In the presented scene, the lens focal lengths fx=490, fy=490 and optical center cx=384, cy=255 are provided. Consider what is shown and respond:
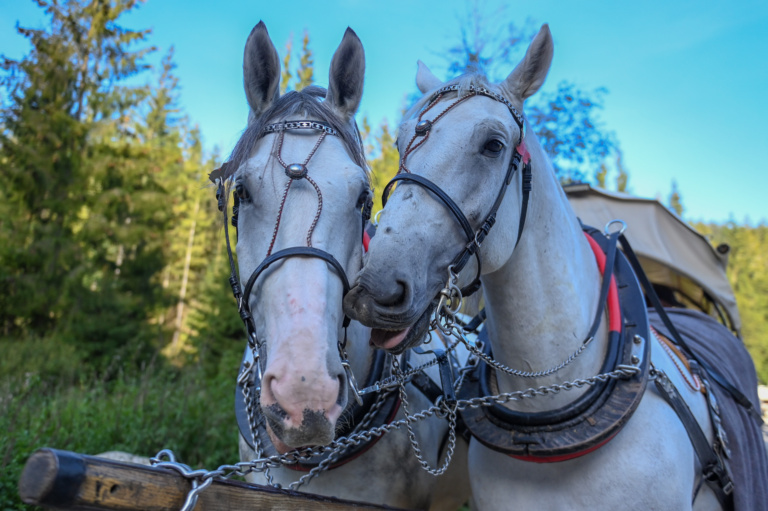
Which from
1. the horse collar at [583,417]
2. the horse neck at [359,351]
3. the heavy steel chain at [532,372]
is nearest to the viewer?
the horse collar at [583,417]

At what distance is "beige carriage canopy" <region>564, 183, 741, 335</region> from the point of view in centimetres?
427

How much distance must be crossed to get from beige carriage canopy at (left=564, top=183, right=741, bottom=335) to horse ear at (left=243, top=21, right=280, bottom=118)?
128 inches

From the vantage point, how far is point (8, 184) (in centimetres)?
1123

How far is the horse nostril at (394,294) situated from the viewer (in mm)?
1428

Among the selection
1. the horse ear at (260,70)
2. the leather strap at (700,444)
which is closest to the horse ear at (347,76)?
the horse ear at (260,70)

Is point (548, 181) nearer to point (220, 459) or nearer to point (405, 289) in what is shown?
point (405, 289)

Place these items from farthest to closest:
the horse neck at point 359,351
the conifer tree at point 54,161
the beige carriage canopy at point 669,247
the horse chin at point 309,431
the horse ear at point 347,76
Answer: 1. the conifer tree at point 54,161
2. the beige carriage canopy at point 669,247
3. the horse ear at point 347,76
4. the horse neck at point 359,351
5. the horse chin at point 309,431

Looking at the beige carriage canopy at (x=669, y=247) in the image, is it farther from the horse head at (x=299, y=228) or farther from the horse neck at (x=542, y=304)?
the horse head at (x=299, y=228)

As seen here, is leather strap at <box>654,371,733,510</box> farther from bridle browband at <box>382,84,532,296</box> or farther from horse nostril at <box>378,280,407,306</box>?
horse nostril at <box>378,280,407,306</box>

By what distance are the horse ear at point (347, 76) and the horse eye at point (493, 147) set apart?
2.39 feet

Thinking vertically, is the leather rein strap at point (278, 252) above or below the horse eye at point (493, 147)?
below

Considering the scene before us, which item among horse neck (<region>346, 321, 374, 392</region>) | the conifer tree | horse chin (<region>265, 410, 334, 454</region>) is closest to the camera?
horse chin (<region>265, 410, 334, 454</region>)

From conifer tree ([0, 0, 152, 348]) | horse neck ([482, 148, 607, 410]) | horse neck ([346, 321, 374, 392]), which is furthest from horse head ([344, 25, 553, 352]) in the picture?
conifer tree ([0, 0, 152, 348])

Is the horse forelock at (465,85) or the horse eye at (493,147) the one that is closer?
the horse eye at (493,147)
